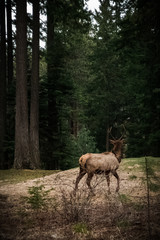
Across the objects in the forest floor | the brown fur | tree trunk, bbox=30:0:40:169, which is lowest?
the forest floor

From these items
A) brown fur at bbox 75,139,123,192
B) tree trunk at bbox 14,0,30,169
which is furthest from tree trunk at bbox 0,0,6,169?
brown fur at bbox 75,139,123,192

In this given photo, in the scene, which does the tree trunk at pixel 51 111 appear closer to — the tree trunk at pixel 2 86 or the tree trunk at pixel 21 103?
the tree trunk at pixel 21 103

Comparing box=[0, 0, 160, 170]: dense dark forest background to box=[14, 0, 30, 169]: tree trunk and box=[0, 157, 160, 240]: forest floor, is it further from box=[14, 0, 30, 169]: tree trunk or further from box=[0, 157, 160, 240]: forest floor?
box=[0, 157, 160, 240]: forest floor

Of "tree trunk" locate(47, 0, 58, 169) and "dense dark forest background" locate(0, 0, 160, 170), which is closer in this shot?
"dense dark forest background" locate(0, 0, 160, 170)

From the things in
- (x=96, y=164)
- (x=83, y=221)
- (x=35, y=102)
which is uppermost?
(x=35, y=102)

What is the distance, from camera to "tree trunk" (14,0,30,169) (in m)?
12.6

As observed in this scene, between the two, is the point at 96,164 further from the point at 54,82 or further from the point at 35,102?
the point at 54,82

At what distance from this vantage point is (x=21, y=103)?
41.7 feet

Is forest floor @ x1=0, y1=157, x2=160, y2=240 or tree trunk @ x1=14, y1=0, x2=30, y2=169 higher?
tree trunk @ x1=14, y1=0, x2=30, y2=169

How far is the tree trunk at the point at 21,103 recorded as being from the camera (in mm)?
12594

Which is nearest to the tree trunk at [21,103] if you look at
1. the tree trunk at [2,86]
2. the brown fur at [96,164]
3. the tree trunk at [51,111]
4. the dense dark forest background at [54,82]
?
the dense dark forest background at [54,82]

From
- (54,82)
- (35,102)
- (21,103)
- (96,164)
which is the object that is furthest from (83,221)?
(54,82)

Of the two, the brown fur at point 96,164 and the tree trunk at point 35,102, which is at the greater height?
the tree trunk at point 35,102

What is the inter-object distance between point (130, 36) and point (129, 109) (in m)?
17.1
